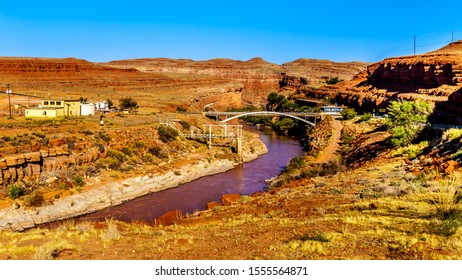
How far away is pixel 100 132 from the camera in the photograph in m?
36.7

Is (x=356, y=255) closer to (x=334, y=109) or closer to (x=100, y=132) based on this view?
(x=100, y=132)

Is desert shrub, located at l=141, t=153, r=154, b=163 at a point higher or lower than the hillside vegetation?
lower

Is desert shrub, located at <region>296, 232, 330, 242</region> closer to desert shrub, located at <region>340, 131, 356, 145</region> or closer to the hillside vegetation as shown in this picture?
the hillside vegetation

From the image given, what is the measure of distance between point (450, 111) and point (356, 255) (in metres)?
34.5

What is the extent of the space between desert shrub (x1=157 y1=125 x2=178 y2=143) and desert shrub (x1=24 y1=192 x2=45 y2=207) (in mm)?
18224

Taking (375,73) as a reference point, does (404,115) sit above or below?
below

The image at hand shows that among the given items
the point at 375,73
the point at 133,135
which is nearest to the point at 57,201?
the point at 133,135

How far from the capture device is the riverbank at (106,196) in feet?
75.5

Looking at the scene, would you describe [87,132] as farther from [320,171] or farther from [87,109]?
[320,171]

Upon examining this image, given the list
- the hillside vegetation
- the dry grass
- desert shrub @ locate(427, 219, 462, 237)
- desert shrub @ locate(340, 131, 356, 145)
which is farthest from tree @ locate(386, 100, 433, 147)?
desert shrub @ locate(427, 219, 462, 237)

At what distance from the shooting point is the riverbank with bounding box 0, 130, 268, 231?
75.5 feet

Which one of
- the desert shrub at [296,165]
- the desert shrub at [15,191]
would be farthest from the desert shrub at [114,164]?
the desert shrub at [296,165]

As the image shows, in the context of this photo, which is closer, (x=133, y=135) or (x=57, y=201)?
(x=57, y=201)

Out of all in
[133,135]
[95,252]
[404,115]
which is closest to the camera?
[95,252]
